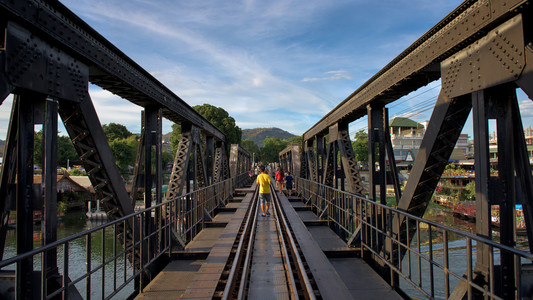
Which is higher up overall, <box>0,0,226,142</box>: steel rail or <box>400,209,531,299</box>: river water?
<box>0,0,226,142</box>: steel rail

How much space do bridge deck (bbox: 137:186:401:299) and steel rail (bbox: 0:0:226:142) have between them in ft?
11.8

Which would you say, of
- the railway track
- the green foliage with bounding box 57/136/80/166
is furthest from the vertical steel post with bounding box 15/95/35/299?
the green foliage with bounding box 57/136/80/166

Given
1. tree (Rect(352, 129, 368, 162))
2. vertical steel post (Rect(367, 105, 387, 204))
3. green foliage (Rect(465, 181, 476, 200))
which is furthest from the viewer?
tree (Rect(352, 129, 368, 162))

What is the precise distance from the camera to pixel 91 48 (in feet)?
14.6

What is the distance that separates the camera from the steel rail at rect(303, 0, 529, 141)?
340 cm

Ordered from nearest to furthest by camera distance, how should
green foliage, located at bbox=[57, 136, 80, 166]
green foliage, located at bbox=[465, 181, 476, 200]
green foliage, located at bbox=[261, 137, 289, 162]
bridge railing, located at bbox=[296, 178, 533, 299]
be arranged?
bridge railing, located at bbox=[296, 178, 533, 299] → green foliage, located at bbox=[465, 181, 476, 200] → green foliage, located at bbox=[57, 136, 80, 166] → green foliage, located at bbox=[261, 137, 289, 162]

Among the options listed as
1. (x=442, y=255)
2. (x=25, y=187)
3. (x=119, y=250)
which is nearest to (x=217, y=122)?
(x=119, y=250)

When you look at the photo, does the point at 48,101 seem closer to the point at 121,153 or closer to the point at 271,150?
the point at 121,153

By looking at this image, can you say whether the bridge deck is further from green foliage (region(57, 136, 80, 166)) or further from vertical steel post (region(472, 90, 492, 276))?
green foliage (region(57, 136, 80, 166))

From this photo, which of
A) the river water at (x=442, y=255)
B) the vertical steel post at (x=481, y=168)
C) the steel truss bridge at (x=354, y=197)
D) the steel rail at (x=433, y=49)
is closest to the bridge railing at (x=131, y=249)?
the steel truss bridge at (x=354, y=197)

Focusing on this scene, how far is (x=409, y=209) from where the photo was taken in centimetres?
507

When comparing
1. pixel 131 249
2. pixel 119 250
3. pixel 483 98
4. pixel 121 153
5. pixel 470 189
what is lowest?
pixel 119 250

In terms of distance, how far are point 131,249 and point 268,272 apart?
232cm

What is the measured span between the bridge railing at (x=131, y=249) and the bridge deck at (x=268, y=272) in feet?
1.42
